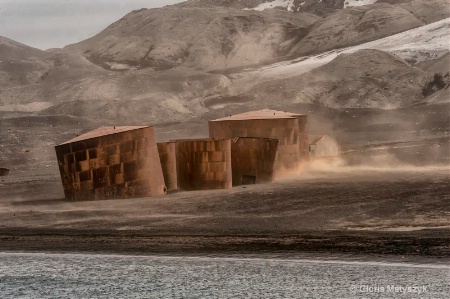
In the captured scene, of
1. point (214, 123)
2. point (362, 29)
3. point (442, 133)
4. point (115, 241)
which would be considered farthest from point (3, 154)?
point (362, 29)

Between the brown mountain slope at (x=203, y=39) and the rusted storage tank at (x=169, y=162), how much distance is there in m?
77.7

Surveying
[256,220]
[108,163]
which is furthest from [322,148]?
[256,220]

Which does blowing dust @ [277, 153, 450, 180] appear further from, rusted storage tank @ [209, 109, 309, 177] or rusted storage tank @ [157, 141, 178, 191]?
rusted storage tank @ [157, 141, 178, 191]

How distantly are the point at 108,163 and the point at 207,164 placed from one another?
391cm

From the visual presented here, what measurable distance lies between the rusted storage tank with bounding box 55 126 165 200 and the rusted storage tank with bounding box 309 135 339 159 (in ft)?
43.4

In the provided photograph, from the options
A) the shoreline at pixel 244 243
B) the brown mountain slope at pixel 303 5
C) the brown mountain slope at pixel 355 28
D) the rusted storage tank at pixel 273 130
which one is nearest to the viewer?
the shoreline at pixel 244 243

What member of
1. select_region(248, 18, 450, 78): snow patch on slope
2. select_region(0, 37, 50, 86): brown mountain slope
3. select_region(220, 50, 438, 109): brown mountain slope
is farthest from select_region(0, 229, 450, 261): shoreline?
select_region(0, 37, 50, 86): brown mountain slope

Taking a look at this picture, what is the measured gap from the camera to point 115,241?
47.4 ft

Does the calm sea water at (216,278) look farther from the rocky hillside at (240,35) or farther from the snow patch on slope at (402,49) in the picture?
the rocky hillside at (240,35)

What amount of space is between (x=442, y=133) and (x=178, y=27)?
70.5 metres

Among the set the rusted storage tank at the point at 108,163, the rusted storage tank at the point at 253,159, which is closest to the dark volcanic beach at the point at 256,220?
the rusted storage tank at the point at 108,163

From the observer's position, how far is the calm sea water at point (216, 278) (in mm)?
9445

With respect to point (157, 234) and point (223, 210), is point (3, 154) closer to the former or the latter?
point (223, 210)

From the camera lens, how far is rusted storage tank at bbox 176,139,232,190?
85.5 ft
